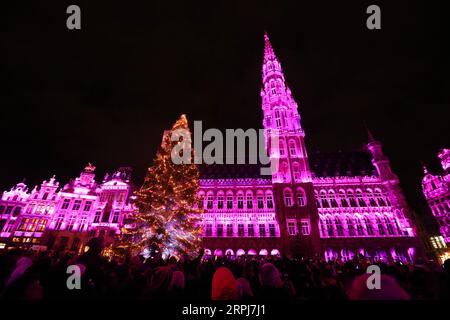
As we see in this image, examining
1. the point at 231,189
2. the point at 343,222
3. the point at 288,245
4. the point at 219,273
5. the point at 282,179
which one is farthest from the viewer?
the point at 231,189

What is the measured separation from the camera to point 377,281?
2.35 meters

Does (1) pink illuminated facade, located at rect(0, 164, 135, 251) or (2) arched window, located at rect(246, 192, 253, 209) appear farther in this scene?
(1) pink illuminated facade, located at rect(0, 164, 135, 251)

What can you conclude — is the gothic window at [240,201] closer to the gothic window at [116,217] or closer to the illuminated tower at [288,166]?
the illuminated tower at [288,166]

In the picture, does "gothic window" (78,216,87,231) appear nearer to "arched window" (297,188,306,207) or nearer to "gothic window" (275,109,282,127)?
"arched window" (297,188,306,207)

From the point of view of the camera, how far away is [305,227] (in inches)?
1227

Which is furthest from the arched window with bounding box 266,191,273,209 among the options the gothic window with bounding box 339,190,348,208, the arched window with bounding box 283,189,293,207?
the gothic window with bounding box 339,190,348,208

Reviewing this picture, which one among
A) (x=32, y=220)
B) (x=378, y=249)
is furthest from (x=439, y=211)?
(x=32, y=220)

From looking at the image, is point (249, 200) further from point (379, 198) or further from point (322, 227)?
point (379, 198)

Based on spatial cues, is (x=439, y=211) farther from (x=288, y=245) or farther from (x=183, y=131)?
Result: (x=183, y=131)

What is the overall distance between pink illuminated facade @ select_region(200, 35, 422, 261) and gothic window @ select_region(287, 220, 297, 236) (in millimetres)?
145

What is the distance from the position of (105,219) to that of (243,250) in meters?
26.3

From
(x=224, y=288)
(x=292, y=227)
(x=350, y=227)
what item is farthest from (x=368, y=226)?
(x=224, y=288)

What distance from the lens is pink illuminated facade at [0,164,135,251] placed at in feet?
120

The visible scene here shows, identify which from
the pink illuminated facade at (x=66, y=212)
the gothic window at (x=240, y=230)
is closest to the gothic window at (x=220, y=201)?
the gothic window at (x=240, y=230)
